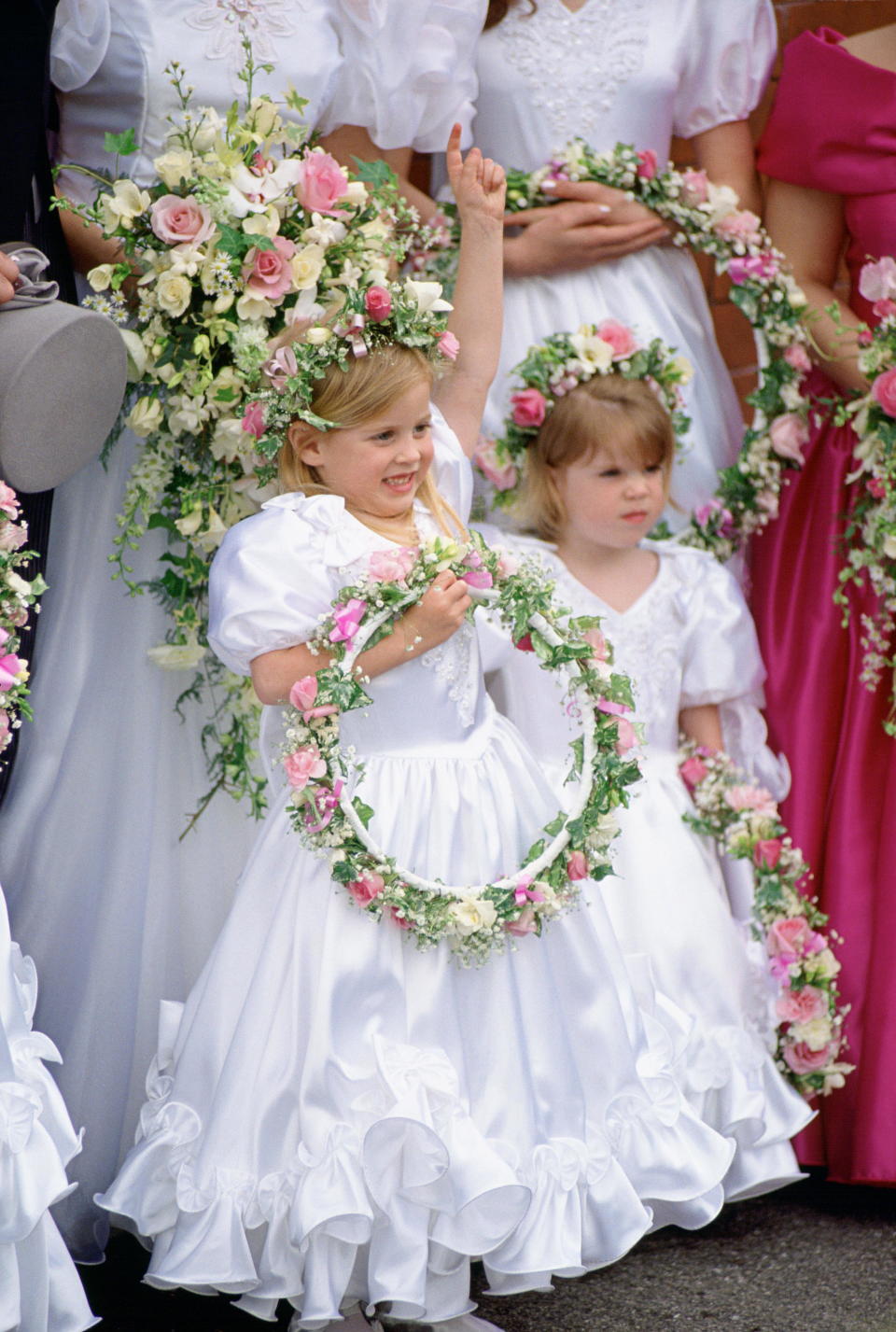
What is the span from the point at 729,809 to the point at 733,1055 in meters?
0.65

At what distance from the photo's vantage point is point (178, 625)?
3.49m

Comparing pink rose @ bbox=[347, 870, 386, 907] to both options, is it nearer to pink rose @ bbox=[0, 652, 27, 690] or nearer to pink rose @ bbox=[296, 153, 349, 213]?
pink rose @ bbox=[0, 652, 27, 690]

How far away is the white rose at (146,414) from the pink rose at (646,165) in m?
1.53

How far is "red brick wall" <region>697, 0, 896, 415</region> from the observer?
5.13 metres

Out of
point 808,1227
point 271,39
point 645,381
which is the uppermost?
point 271,39

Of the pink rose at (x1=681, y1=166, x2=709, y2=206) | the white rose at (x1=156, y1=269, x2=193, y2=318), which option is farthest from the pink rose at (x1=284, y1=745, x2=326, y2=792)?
the pink rose at (x1=681, y1=166, x2=709, y2=206)

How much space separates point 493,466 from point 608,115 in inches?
→ 41.0

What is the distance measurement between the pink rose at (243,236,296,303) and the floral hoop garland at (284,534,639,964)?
2.24 feet

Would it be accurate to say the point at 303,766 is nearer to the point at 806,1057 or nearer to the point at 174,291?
the point at 174,291

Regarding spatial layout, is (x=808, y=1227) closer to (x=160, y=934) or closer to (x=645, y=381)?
(x=160, y=934)

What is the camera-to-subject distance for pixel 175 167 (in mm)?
3201

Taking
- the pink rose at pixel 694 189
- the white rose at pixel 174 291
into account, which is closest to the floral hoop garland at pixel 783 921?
the pink rose at pixel 694 189

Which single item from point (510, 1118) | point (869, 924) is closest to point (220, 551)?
point (510, 1118)

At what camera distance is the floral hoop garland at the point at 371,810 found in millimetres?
2859
